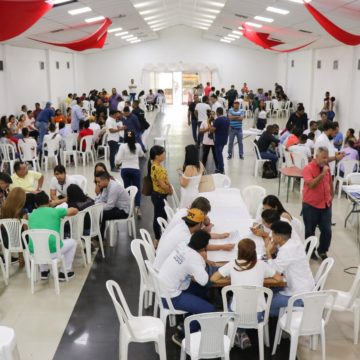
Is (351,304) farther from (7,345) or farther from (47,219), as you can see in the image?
(47,219)

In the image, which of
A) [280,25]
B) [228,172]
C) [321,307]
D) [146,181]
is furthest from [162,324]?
[280,25]

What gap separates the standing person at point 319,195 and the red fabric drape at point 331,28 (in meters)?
4.35

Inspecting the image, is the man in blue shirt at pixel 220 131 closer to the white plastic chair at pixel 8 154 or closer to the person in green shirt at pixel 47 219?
the white plastic chair at pixel 8 154

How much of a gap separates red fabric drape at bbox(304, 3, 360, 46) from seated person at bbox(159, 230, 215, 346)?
6.50 metres

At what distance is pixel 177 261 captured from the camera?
3979 mm

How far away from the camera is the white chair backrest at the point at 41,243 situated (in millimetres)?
5184

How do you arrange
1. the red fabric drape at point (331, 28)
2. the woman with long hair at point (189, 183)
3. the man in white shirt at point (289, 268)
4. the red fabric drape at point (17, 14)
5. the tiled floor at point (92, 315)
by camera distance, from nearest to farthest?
the man in white shirt at point (289, 268) < the tiled floor at point (92, 315) < the woman with long hair at point (189, 183) < the red fabric drape at point (17, 14) < the red fabric drape at point (331, 28)

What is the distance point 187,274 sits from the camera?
404 centimetres

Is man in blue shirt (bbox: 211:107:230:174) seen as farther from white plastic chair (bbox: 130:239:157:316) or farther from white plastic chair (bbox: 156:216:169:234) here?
white plastic chair (bbox: 130:239:157:316)

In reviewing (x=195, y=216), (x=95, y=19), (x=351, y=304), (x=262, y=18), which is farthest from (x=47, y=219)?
(x=262, y=18)

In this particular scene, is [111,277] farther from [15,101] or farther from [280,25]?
[15,101]

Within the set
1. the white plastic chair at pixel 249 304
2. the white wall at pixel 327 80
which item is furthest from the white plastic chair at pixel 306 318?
the white wall at pixel 327 80

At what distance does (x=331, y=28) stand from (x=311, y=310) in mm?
7120

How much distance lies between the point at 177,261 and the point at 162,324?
495mm
